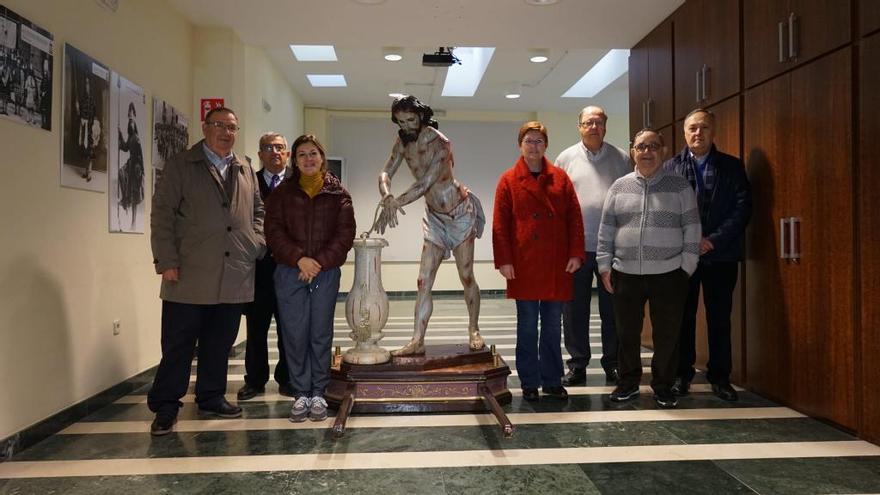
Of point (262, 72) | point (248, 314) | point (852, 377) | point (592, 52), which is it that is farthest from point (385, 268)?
point (852, 377)

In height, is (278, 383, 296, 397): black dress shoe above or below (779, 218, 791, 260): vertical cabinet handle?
below

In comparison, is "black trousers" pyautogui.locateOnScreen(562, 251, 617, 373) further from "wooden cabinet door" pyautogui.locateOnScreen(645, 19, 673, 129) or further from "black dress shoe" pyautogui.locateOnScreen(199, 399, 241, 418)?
"black dress shoe" pyautogui.locateOnScreen(199, 399, 241, 418)

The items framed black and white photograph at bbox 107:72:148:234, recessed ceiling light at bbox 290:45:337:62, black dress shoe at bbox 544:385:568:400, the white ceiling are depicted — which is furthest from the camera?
recessed ceiling light at bbox 290:45:337:62

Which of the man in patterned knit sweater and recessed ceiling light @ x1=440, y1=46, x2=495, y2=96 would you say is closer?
the man in patterned knit sweater

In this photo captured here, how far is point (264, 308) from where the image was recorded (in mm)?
3471

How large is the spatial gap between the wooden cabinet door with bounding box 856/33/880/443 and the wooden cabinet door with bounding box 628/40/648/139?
7.96ft

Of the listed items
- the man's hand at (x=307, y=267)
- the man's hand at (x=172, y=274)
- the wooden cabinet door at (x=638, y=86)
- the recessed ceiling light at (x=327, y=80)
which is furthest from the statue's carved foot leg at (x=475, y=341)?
the recessed ceiling light at (x=327, y=80)

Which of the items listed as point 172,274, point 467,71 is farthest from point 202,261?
point 467,71

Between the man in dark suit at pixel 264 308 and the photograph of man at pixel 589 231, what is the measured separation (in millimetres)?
1819

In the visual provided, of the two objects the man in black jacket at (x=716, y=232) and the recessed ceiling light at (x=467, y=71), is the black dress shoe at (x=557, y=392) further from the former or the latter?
the recessed ceiling light at (x=467, y=71)

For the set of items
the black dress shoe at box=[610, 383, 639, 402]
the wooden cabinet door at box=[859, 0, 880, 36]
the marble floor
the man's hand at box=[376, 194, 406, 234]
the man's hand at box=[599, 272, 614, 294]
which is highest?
the wooden cabinet door at box=[859, 0, 880, 36]

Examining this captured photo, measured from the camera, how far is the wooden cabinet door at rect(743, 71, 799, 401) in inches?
123

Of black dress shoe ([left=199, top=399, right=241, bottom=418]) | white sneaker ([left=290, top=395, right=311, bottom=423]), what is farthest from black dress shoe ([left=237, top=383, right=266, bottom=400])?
white sneaker ([left=290, top=395, right=311, bottom=423])

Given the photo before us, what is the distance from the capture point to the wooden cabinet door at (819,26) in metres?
2.70
